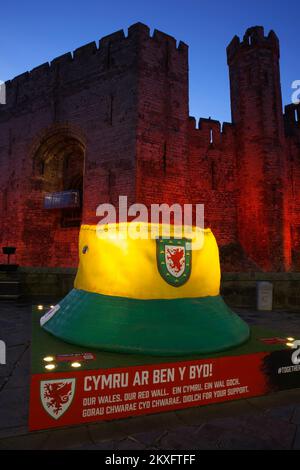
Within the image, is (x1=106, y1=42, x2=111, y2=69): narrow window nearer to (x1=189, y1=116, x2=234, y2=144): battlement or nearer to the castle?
the castle

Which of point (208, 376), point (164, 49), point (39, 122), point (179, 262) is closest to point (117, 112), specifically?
point (164, 49)

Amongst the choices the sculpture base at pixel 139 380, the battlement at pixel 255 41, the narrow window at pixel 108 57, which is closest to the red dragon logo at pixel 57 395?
the sculpture base at pixel 139 380

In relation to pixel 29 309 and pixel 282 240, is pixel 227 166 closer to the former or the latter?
pixel 282 240

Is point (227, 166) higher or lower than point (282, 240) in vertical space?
higher

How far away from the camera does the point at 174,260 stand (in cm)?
251

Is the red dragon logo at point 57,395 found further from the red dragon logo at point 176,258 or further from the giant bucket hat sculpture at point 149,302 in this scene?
the red dragon logo at point 176,258

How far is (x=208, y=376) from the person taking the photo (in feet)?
6.41

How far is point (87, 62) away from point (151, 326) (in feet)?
46.1

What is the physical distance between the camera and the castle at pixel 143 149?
38.1 feet

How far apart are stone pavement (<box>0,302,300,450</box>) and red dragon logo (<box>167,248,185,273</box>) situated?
→ 1.06 metres

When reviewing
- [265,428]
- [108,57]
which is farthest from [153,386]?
[108,57]

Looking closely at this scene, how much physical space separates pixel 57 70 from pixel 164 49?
17.2 feet

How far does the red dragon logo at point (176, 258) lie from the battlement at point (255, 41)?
50.3 ft

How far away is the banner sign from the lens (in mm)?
1604
